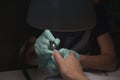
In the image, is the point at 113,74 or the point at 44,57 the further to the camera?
the point at 113,74

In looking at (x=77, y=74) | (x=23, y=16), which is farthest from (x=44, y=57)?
(x=23, y=16)

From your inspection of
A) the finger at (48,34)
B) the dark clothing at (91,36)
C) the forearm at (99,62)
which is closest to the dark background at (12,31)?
the dark clothing at (91,36)

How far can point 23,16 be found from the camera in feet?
3.85

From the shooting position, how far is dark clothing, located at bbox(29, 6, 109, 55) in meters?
1.12

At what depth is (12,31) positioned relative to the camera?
46.5 inches

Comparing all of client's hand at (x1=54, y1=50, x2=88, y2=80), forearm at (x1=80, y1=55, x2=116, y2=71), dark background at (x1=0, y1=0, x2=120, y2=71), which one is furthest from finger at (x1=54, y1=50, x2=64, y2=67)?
dark background at (x1=0, y1=0, x2=120, y2=71)

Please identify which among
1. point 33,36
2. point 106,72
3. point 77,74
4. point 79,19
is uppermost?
point 79,19

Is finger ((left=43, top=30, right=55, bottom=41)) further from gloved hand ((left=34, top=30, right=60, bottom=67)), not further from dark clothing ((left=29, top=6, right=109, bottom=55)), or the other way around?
dark clothing ((left=29, top=6, right=109, bottom=55))

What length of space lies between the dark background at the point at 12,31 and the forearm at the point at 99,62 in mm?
299

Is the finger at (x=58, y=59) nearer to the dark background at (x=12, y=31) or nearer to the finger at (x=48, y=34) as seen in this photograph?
the finger at (x=48, y=34)

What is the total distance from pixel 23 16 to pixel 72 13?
1.94ft

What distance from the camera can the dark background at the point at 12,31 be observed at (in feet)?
3.74

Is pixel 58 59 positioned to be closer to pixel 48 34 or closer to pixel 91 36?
pixel 48 34

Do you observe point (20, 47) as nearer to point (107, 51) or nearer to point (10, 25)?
point (10, 25)
